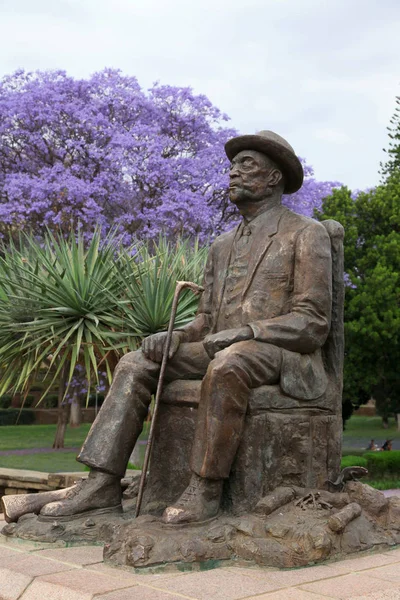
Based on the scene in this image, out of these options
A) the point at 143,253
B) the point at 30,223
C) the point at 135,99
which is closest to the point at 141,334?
the point at 143,253

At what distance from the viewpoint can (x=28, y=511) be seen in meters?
5.27

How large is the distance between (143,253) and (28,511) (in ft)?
24.9

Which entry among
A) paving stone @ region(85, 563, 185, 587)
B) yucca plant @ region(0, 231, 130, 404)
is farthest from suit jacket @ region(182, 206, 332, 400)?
yucca plant @ region(0, 231, 130, 404)

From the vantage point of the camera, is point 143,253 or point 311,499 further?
point 143,253

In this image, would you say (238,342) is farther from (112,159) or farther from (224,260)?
(112,159)

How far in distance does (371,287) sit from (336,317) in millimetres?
12151

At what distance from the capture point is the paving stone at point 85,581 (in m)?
3.92

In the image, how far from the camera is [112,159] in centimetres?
2166

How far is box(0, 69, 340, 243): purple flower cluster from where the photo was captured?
21047 mm

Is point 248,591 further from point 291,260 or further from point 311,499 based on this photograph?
point 291,260

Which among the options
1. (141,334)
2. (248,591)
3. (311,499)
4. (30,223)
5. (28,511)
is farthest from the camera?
(30,223)

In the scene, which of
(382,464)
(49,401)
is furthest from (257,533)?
(49,401)

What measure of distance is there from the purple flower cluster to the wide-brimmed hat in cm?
1520

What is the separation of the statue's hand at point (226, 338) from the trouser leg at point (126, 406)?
0.24 metres
